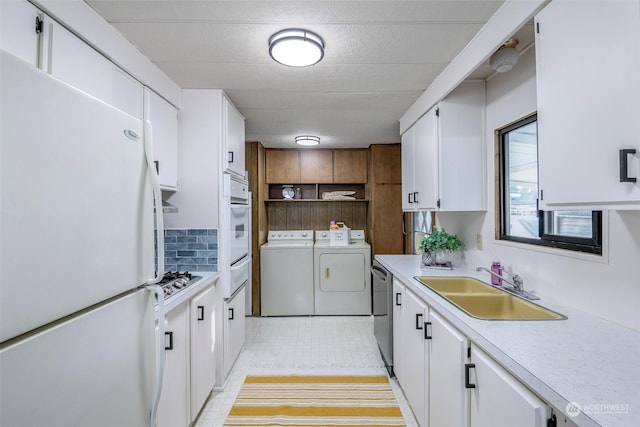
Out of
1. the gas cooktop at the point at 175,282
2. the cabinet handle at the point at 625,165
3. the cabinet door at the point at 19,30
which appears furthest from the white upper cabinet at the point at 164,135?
the cabinet handle at the point at 625,165

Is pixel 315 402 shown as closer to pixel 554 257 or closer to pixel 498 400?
pixel 498 400

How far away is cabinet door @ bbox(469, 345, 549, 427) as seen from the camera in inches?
32.2

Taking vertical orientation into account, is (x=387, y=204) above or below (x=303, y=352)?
above

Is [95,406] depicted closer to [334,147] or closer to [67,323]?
[67,323]

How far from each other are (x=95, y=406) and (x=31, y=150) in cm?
61

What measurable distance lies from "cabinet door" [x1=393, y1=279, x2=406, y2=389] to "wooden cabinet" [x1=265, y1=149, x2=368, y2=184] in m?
2.21

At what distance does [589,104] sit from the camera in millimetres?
923

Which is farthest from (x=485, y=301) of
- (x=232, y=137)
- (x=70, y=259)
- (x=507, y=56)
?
(x=232, y=137)

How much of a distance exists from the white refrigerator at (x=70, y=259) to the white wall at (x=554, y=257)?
5.62 feet

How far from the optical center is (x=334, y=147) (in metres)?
4.11

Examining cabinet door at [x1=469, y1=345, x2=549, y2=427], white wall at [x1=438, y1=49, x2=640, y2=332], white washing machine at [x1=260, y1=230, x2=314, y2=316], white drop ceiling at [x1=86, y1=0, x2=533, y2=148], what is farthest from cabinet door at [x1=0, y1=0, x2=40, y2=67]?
white washing machine at [x1=260, y1=230, x2=314, y2=316]

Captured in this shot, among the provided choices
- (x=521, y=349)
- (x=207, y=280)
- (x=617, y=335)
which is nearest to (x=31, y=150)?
(x=521, y=349)

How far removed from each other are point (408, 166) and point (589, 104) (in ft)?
6.02

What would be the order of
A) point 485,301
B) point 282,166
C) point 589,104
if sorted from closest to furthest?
1. point 589,104
2. point 485,301
3. point 282,166
